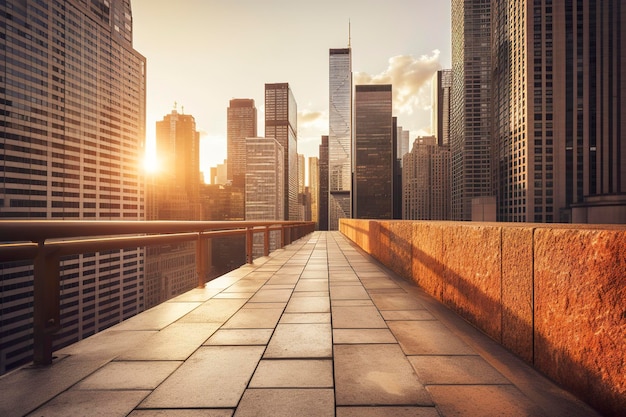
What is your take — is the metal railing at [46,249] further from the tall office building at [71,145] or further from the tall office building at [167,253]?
the tall office building at [167,253]

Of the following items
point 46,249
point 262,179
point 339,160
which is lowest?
point 46,249

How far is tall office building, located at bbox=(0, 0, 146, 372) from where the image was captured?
84.4 metres

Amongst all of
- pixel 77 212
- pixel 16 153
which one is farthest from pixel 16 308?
pixel 16 153

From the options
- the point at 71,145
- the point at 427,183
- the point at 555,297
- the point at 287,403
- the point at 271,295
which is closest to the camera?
the point at 287,403

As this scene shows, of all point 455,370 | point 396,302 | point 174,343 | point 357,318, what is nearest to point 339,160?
point 396,302

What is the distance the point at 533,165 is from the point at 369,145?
7224 centimetres

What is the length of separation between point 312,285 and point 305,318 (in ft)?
6.30

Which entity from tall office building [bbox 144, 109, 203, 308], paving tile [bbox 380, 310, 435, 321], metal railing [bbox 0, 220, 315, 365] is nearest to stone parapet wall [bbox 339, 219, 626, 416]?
paving tile [bbox 380, 310, 435, 321]

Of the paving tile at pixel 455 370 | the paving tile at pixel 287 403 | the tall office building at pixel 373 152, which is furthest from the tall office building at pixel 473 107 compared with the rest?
the paving tile at pixel 287 403

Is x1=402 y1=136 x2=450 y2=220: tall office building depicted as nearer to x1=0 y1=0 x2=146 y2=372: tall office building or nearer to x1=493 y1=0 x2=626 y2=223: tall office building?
x1=493 y1=0 x2=626 y2=223: tall office building

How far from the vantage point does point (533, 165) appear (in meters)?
95.4

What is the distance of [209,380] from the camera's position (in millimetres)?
2260

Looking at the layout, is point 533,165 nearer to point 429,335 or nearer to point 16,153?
point 429,335

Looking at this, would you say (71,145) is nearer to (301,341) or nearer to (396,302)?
(396,302)
